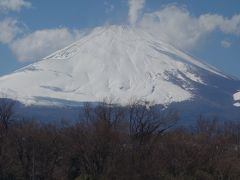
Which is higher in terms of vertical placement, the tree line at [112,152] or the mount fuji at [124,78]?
the mount fuji at [124,78]

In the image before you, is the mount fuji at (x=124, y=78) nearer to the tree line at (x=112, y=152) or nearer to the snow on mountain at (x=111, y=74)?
→ the snow on mountain at (x=111, y=74)

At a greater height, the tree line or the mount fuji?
the mount fuji

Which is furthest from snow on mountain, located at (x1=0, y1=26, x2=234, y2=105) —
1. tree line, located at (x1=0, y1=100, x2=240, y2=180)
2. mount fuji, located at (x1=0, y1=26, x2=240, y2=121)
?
tree line, located at (x1=0, y1=100, x2=240, y2=180)

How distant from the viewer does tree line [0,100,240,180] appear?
2994cm

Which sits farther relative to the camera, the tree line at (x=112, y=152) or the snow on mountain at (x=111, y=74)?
the snow on mountain at (x=111, y=74)

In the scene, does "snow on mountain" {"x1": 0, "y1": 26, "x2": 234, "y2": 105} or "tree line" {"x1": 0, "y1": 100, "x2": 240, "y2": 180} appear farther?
"snow on mountain" {"x1": 0, "y1": 26, "x2": 234, "y2": 105}

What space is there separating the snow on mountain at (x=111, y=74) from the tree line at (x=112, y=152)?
11990 centimetres

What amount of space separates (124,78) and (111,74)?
4040 millimetres

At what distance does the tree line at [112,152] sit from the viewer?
98.2 feet

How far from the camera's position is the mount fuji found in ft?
529

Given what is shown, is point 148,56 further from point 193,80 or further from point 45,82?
point 45,82

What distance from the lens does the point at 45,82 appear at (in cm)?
17925

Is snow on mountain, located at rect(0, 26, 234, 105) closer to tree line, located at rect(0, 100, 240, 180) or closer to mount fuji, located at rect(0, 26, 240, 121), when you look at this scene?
mount fuji, located at rect(0, 26, 240, 121)

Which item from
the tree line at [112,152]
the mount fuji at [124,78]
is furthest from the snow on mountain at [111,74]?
the tree line at [112,152]
